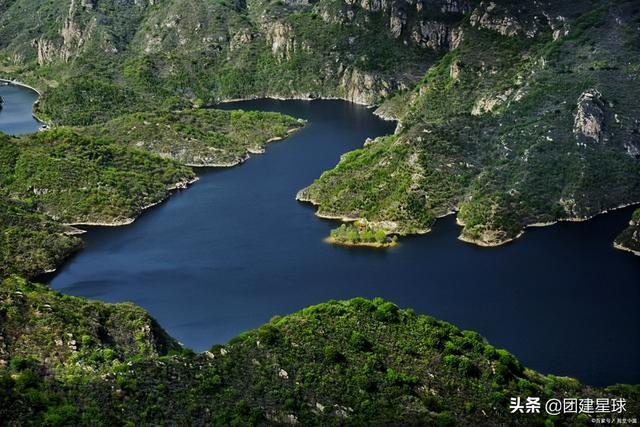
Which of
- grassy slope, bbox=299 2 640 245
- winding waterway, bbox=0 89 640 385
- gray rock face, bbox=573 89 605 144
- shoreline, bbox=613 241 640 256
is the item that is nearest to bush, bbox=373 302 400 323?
winding waterway, bbox=0 89 640 385

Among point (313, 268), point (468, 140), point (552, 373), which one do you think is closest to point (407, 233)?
point (313, 268)

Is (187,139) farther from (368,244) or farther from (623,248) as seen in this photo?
(623,248)

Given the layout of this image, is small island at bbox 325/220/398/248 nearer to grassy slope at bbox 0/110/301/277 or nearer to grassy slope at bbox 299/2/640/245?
grassy slope at bbox 299/2/640/245

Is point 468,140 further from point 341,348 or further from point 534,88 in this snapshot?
point 341,348

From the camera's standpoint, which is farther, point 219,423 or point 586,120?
point 586,120

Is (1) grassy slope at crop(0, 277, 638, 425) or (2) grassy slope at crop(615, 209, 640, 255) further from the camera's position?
(2) grassy slope at crop(615, 209, 640, 255)

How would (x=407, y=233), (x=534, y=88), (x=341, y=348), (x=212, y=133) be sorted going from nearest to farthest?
(x=341, y=348), (x=407, y=233), (x=534, y=88), (x=212, y=133)

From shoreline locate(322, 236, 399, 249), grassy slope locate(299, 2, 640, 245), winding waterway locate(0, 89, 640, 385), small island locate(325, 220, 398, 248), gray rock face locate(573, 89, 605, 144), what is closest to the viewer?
winding waterway locate(0, 89, 640, 385)
